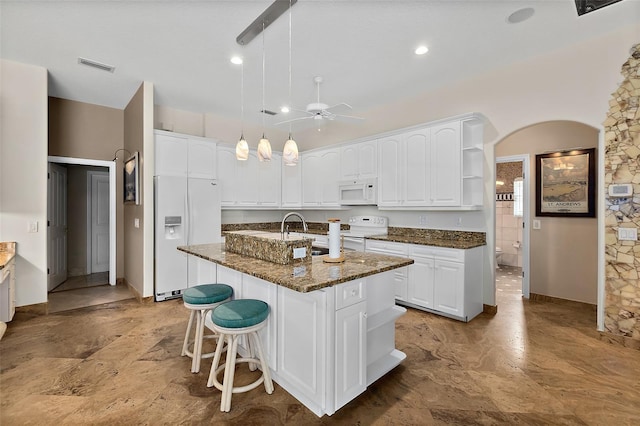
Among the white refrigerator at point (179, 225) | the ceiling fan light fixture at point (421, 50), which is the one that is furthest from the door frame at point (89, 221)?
the ceiling fan light fixture at point (421, 50)

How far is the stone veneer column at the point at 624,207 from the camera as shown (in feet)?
9.12

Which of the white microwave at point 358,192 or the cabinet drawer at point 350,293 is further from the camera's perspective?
the white microwave at point 358,192

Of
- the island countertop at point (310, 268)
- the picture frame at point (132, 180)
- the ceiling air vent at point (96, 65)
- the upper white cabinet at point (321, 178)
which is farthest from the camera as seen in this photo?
the upper white cabinet at point (321, 178)

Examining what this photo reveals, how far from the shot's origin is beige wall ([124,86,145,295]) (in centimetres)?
411

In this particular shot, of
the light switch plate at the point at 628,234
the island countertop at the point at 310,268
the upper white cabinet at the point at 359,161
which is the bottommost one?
the island countertop at the point at 310,268

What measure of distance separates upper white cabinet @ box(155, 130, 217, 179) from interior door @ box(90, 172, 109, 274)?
2608 millimetres

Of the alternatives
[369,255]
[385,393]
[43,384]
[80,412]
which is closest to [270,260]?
[369,255]

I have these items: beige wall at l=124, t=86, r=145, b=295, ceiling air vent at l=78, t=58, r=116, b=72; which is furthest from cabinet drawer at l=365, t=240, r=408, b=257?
ceiling air vent at l=78, t=58, r=116, b=72

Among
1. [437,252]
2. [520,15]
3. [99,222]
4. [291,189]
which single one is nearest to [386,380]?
[437,252]

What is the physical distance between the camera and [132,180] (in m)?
4.36

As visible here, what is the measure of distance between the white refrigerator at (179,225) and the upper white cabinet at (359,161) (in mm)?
2125

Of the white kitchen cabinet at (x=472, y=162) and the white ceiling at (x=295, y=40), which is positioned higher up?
the white ceiling at (x=295, y=40)

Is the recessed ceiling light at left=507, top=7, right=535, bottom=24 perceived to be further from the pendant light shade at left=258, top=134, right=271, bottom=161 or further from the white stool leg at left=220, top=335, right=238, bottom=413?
the white stool leg at left=220, top=335, right=238, bottom=413

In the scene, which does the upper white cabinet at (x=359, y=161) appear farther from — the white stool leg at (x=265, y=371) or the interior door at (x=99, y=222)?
the interior door at (x=99, y=222)
